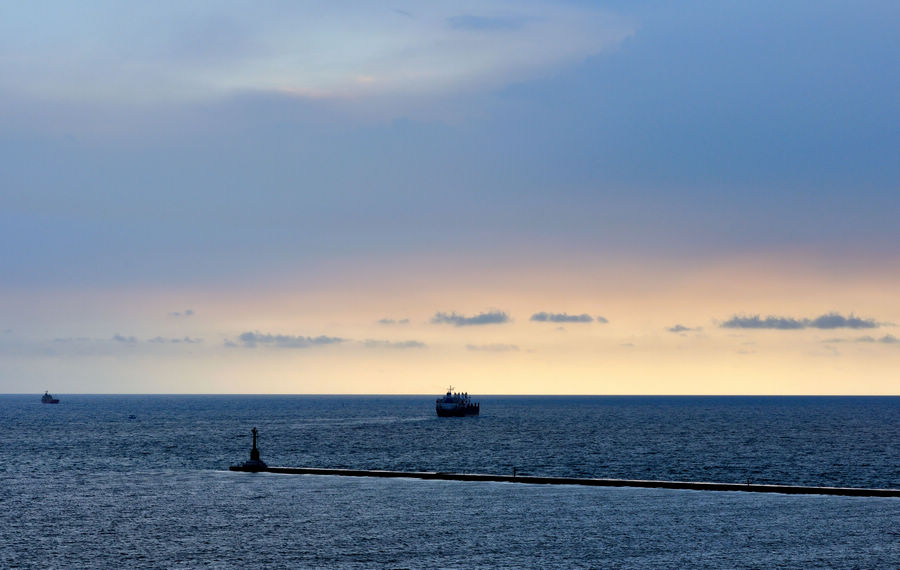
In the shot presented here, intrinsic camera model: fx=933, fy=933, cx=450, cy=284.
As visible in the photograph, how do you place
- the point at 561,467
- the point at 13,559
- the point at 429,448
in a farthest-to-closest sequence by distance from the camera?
the point at 429,448
the point at 561,467
the point at 13,559

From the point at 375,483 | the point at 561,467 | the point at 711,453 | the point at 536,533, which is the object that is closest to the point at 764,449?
the point at 711,453

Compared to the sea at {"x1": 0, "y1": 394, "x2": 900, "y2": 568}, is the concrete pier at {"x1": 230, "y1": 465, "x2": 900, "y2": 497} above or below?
above

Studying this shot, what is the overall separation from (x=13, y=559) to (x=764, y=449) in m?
99.3

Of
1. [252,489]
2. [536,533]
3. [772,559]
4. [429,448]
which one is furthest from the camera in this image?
[429,448]

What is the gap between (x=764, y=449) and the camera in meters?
118

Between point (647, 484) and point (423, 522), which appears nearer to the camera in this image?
point (423, 522)

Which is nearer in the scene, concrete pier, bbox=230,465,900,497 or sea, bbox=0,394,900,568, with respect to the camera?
sea, bbox=0,394,900,568

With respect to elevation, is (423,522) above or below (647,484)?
below

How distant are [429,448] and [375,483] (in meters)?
61.8

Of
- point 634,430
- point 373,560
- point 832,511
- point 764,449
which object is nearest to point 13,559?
point 373,560

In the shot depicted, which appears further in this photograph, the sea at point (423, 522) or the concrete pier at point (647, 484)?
the concrete pier at point (647, 484)

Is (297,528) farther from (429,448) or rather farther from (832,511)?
(429,448)

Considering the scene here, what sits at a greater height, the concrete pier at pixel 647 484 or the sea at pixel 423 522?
the concrete pier at pixel 647 484

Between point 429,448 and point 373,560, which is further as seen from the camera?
point 429,448
